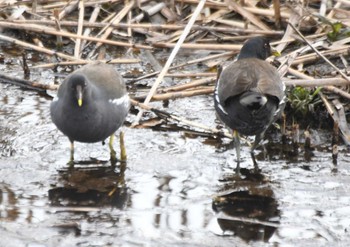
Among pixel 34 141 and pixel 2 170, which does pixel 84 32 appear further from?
pixel 2 170

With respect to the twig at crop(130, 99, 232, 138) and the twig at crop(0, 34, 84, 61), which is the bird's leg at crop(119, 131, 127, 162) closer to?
the twig at crop(130, 99, 232, 138)

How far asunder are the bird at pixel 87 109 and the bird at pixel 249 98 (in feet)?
2.66

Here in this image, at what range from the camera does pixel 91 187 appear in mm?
5672

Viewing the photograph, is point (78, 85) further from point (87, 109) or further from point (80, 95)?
point (87, 109)

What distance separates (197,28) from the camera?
805 cm

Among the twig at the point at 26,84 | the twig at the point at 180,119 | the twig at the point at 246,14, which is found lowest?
the twig at the point at 180,119

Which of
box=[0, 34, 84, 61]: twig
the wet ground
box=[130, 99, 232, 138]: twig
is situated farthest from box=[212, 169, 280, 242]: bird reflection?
box=[0, 34, 84, 61]: twig

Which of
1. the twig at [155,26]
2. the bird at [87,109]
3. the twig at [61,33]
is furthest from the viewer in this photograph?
the twig at [155,26]

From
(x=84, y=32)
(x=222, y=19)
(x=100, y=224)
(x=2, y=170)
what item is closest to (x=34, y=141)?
(x=2, y=170)

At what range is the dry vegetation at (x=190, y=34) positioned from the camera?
707 cm

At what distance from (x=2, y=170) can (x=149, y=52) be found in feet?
8.60

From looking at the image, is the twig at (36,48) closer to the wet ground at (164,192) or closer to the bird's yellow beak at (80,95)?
the wet ground at (164,192)

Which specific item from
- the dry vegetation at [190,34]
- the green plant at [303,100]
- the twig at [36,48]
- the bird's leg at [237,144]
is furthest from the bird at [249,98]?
the twig at [36,48]

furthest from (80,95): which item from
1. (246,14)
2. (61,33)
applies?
(246,14)
